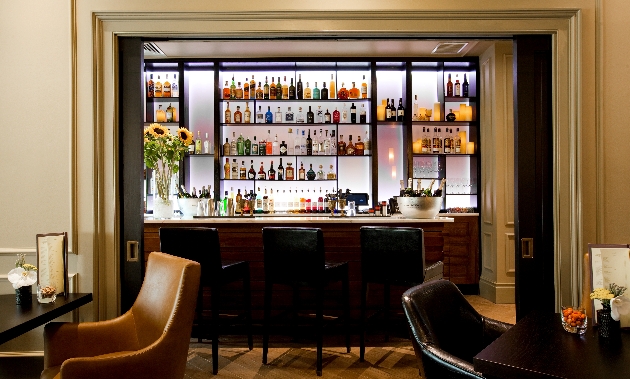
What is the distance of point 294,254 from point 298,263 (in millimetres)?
70

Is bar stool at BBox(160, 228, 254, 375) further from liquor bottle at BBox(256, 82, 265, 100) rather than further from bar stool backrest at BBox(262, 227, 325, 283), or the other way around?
liquor bottle at BBox(256, 82, 265, 100)

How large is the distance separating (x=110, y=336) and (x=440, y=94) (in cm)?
549

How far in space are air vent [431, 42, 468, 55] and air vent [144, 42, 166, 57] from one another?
11.1 ft

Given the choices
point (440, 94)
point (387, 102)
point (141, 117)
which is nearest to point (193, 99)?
point (387, 102)

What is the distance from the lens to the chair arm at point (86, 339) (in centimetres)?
252

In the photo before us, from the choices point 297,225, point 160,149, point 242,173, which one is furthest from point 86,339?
point 242,173

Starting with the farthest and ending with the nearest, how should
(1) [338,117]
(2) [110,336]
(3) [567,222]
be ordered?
1. (1) [338,117]
2. (3) [567,222]
3. (2) [110,336]

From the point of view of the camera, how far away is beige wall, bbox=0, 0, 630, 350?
10.5ft

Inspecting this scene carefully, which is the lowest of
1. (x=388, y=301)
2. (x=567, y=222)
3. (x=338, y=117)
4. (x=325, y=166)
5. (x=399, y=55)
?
(x=388, y=301)

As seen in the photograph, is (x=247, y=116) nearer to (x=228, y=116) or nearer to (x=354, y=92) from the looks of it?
(x=228, y=116)

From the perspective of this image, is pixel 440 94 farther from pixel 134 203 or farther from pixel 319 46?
pixel 134 203

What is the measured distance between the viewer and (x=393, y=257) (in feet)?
12.6

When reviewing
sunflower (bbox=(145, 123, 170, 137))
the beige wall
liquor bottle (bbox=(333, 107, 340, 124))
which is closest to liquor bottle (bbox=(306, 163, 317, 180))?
liquor bottle (bbox=(333, 107, 340, 124))

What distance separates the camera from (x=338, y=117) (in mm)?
6953
